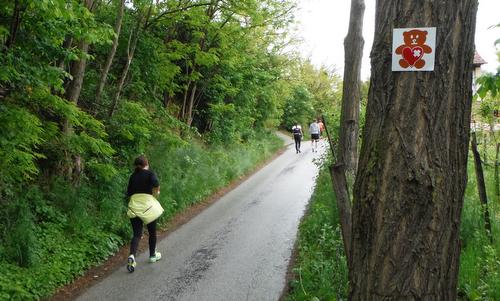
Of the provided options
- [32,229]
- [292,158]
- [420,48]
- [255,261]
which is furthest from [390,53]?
[292,158]

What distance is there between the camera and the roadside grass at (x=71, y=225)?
5.85m

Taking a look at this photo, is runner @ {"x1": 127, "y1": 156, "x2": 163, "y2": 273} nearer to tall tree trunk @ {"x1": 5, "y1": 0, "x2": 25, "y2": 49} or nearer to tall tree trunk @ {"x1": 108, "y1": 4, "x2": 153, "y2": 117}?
tall tree trunk @ {"x1": 5, "y1": 0, "x2": 25, "y2": 49}

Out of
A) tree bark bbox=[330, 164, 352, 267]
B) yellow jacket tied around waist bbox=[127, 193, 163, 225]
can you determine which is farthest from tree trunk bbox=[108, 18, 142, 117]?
tree bark bbox=[330, 164, 352, 267]

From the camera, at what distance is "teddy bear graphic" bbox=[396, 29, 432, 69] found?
2.15 m

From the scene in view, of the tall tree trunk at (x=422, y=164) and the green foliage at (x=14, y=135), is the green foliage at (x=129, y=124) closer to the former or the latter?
the green foliage at (x=14, y=135)

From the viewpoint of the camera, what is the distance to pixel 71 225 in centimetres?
748

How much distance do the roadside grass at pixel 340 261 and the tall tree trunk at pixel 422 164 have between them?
2251 mm

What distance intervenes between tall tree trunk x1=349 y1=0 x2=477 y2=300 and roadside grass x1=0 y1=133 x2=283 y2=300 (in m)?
4.84

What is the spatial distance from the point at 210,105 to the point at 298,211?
760cm

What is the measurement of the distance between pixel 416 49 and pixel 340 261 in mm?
4041

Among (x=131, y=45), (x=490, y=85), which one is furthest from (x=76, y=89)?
(x=490, y=85)

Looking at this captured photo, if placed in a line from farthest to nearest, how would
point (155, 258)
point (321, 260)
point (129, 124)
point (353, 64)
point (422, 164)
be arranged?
point (129, 124) → point (353, 64) → point (155, 258) → point (321, 260) → point (422, 164)

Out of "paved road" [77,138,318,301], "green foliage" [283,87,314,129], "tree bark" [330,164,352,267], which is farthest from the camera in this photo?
"green foliage" [283,87,314,129]

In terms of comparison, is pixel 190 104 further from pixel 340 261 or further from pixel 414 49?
pixel 414 49
